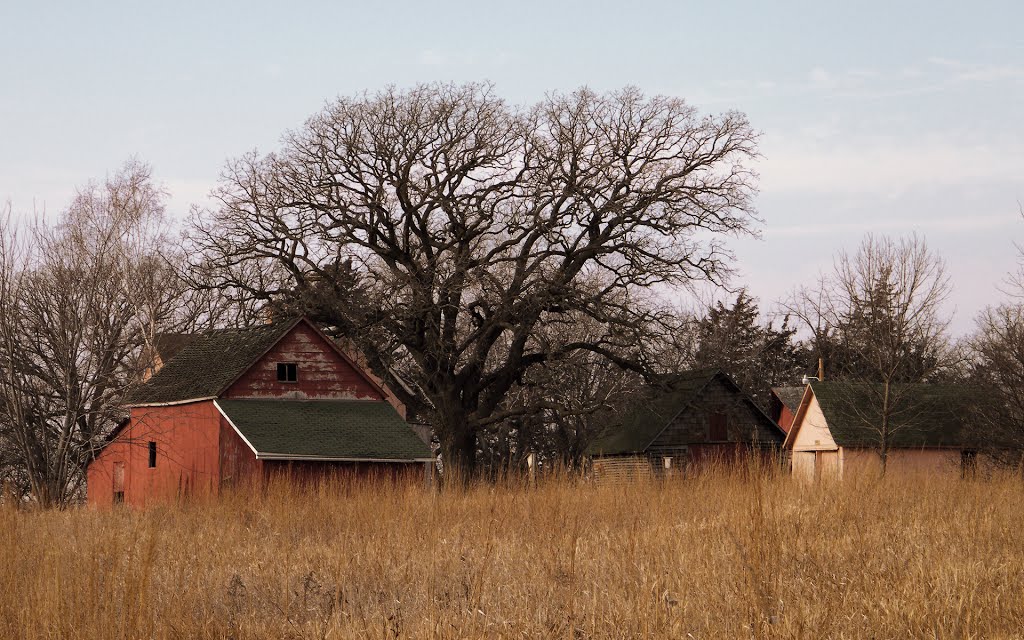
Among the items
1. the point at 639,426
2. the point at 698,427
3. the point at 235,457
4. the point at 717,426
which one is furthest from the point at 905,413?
the point at 235,457

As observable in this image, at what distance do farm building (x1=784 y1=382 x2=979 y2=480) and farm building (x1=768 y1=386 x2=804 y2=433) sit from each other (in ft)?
37.2

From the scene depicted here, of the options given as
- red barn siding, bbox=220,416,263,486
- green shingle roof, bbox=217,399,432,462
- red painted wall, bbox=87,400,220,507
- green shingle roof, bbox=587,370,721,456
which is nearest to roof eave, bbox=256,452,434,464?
green shingle roof, bbox=217,399,432,462

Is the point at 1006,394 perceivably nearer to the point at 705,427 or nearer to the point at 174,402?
the point at 705,427

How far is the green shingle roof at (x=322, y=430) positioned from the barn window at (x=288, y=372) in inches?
30.2

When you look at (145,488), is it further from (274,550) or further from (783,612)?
(783,612)

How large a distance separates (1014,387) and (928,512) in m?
28.4

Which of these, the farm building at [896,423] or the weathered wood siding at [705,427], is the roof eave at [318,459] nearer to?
the farm building at [896,423]

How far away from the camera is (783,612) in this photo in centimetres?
759

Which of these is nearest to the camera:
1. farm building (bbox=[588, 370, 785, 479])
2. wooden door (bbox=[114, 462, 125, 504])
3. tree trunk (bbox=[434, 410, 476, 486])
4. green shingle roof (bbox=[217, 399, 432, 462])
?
green shingle roof (bbox=[217, 399, 432, 462])

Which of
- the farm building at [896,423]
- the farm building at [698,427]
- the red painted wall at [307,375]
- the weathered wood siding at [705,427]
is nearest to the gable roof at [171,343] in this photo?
the red painted wall at [307,375]

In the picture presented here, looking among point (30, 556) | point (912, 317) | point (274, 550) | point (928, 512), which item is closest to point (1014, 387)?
point (912, 317)

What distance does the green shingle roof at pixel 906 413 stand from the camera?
42062mm

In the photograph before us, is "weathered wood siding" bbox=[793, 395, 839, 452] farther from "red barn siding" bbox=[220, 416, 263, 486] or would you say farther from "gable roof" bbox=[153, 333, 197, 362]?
"gable roof" bbox=[153, 333, 197, 362]

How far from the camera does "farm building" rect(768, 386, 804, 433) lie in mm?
58469
